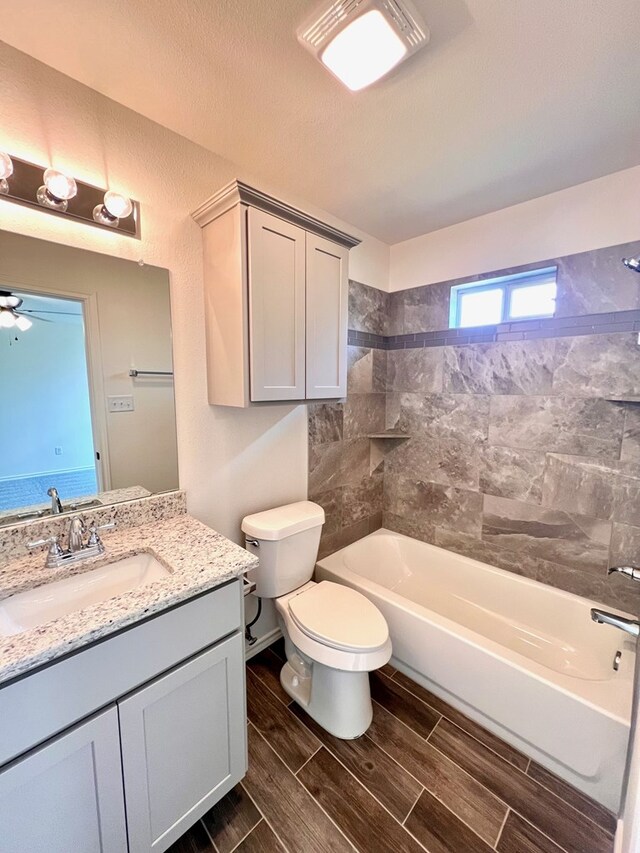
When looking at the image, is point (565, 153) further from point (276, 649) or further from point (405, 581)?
point (276, 649)

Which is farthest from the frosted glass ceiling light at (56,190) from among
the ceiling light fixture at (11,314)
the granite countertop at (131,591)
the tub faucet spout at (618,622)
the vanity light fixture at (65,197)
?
the tub faucet spout at (618,622)

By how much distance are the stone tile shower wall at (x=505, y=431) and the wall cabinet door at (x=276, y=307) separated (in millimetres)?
553

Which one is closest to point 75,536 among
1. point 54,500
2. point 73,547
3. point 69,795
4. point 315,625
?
point 73,547

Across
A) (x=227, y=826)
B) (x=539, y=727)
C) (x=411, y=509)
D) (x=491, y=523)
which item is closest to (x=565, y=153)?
(x=491, y=523)

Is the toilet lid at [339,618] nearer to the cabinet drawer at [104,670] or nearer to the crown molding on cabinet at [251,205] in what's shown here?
the cabinet drawer at [104,670]

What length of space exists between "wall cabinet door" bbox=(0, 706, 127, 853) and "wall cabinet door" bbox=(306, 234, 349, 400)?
4.29ft

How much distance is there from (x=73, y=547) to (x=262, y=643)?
1257 mm

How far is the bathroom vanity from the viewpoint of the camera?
29.4 inches

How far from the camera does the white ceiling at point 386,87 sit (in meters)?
0.95

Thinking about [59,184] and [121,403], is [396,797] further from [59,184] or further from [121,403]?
[59,184]

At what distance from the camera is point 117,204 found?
1224 millimetres

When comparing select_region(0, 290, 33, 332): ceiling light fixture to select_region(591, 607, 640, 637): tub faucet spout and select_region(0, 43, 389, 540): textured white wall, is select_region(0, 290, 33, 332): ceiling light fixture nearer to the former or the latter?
select_region(0, 43, 389, 540): textured white wall

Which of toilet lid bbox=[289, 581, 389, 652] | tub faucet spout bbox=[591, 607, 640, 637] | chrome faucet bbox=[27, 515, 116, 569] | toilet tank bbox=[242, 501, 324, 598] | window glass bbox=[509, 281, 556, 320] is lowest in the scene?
toilet lid bbox=[289, 581, 389, 652]

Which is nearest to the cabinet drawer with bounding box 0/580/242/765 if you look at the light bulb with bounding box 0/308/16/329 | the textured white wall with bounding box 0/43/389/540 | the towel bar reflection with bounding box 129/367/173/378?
the textured white wall with bounding box 0/43/389/540
